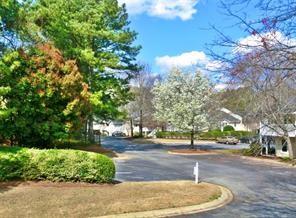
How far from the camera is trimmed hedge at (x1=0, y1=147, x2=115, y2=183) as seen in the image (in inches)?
563

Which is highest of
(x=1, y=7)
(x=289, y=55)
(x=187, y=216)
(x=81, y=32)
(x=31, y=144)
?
(x=81, y=32)

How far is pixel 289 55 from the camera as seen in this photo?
578 centimetres

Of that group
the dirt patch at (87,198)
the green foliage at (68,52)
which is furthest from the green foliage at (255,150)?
the dirt patch at (87,198)

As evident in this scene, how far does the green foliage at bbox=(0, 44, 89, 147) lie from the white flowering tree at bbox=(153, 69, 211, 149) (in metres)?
22.3

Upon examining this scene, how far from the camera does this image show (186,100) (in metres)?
44.5

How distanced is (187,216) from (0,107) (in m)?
9.22

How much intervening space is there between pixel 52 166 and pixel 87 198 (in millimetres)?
2384

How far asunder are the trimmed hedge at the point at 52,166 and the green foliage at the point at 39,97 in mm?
2907

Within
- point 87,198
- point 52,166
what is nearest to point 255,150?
point 52,166

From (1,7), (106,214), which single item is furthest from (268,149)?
(106,214)

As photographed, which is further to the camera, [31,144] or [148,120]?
[148,120]

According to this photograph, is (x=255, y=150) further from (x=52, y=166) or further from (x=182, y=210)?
(x=182, y=210)

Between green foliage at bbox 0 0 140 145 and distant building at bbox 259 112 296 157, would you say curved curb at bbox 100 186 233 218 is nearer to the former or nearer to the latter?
green foliage at bbox 0 0 140 145

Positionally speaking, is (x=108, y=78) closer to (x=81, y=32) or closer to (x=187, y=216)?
(x=81, y=32)
